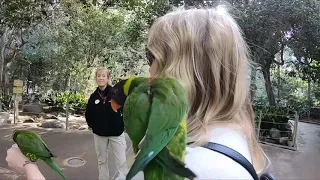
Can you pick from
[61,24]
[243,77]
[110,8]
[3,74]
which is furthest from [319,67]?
[3,74]

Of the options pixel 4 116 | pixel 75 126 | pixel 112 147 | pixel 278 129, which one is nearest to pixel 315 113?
pixel 278 129

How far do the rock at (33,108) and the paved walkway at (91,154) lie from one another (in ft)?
2.81

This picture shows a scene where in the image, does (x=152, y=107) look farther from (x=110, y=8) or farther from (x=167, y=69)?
(x=110, y=8)

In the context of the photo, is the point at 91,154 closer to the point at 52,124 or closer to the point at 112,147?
the point at 112,147

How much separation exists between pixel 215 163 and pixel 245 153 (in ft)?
0.23

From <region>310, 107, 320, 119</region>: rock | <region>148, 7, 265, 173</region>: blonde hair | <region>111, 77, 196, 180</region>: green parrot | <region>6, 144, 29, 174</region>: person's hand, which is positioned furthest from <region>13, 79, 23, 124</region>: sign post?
<region>111, 77, 196, 180</region>: green parrot

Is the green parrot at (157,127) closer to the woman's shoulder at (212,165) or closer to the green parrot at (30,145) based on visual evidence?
the woman's shoulder at (212,165)

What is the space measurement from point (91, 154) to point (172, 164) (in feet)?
12.3

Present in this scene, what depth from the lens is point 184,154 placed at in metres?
0.40

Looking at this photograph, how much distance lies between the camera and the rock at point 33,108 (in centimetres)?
655

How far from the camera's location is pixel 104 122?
248 centimetres

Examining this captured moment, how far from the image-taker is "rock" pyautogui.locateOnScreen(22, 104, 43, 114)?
6554 mm

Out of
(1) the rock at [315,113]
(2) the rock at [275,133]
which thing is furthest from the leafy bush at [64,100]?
(1) the rock at [315,113]

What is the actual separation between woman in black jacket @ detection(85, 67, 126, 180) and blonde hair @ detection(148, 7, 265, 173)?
6.26ft
